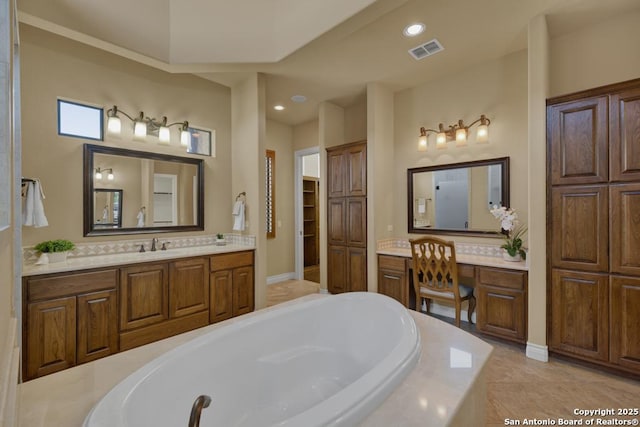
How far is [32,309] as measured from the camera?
2.15 meters

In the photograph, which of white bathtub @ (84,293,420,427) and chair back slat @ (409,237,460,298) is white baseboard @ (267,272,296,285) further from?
white bathtub @ (84,293,420,427)

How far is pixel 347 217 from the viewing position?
13.6ft

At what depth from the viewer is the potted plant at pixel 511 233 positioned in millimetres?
2936

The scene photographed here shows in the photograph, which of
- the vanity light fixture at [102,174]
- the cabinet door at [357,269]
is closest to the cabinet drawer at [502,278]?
the cabinet door at [357,269]

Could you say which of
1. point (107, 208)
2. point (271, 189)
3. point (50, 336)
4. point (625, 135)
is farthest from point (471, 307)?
point (107, 208)

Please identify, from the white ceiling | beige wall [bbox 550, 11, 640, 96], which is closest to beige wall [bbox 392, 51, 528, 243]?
the white ceiling

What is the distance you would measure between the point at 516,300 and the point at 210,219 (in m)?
3.50

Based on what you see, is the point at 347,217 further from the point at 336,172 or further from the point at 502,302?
the point at 502,302

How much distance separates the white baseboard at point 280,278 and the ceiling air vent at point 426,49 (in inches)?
155

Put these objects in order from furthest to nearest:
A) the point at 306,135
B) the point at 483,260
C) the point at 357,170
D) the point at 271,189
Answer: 1. the point at 306,135
2. the point at 271,189
3. the point at 357,170
4. the point at 483,260

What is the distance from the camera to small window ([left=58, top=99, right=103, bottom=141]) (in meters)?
2.77

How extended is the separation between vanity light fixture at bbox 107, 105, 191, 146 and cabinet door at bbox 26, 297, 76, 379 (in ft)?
5.68

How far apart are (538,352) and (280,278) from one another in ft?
12.5

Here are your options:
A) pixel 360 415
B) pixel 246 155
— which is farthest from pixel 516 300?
pixel 246 155
